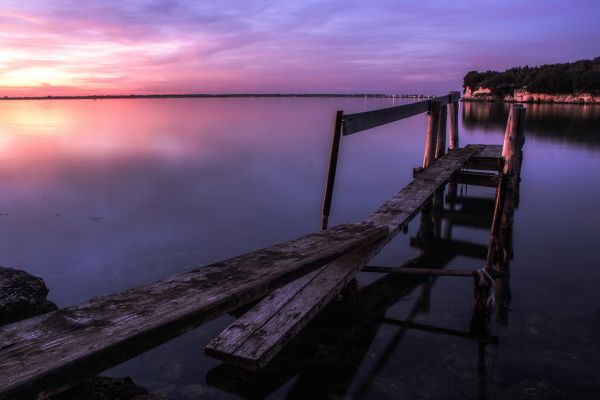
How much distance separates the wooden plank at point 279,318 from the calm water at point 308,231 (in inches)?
34.9

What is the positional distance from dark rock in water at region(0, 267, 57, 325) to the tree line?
13248cm

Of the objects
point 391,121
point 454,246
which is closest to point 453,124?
point 454,246

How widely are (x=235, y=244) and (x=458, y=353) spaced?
573cm

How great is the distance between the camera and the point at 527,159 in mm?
24781

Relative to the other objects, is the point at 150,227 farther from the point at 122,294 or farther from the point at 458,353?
the point at 122,294

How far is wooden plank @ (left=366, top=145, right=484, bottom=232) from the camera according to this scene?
6.24 m

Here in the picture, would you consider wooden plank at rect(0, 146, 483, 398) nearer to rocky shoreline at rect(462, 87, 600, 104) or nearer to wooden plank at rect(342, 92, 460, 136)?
wooden plank at rect(342, 92, 460, 136)

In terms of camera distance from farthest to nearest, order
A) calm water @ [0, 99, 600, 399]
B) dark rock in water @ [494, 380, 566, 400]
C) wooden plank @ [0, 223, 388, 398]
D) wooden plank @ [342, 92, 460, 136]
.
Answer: wooden plank @ [342, 92, 460, 136], calm water @ [0, 99, 600, 399], dark rock in water @ [494, 380, 566, 400], wooden plank @ [0, 223, 388, 398]

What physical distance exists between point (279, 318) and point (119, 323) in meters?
2.36

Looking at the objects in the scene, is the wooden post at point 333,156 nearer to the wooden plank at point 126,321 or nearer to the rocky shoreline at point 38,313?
the wooden plank at point 126,321

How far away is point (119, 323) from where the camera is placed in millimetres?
2059

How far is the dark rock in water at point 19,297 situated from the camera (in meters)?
5.02

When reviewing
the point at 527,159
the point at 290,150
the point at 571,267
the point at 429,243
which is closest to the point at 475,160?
the point at 429,243

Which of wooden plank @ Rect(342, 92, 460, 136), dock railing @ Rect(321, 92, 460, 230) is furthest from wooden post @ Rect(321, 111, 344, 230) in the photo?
wooden plank @ Rect(342, 92, 460, 136)
